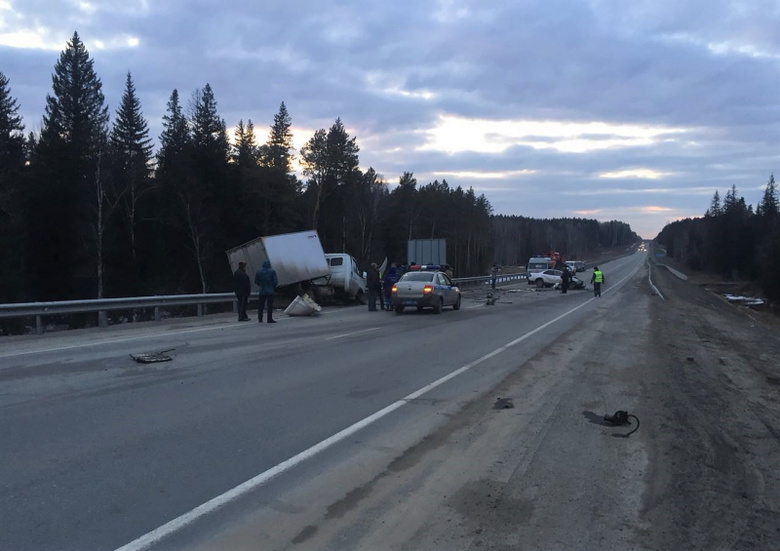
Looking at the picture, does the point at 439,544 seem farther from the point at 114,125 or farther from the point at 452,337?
the point at 114,125

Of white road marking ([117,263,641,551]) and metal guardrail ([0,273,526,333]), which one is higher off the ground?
metal guardrail ([0,273,526,333])

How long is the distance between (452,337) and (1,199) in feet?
94.4

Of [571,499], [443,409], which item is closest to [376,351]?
[443,409]

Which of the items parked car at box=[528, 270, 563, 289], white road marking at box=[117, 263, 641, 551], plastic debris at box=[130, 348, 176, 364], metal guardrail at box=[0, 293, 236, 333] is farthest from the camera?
parked car at box=[528, 270, 563, 289]

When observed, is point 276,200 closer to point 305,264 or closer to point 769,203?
point 305,264

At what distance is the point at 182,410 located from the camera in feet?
25.2

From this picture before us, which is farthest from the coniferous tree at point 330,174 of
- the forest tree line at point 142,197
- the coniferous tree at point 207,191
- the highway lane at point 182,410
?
the highway lane at point 182,410

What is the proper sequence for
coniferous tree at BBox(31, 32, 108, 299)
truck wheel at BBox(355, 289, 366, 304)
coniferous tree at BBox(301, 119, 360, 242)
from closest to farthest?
truck wheel at BBox(355, 289, 366, 304)
coniferous tree at BBox(31, 32, 108, 299)
coniferous tree at BBox(301, 119, 360, 242)

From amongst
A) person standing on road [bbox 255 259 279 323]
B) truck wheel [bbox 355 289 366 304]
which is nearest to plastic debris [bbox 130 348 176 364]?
person standing on road [bbox 255 259 279 323]

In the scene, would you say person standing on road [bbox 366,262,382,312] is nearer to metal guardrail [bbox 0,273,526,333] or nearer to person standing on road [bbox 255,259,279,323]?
metal guardrail [bbox 0,273,526,333]

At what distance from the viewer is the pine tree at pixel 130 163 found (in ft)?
142

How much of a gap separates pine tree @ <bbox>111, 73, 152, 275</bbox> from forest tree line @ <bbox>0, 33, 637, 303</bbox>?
103 mm

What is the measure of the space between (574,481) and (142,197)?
150ft

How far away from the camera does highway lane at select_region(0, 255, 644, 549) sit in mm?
4789
